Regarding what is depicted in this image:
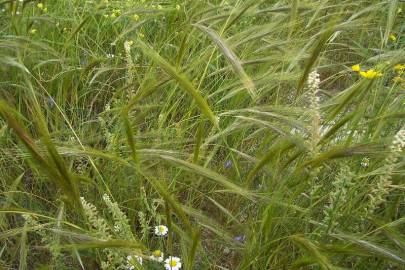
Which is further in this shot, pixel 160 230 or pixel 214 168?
pixel 214 168

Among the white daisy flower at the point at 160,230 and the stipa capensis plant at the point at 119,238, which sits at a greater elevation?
the stipa capensis plant at the point at 119,238

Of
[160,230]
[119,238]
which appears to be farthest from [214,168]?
[119,238]

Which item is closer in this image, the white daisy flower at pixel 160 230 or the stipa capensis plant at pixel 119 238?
the stipa capensis plant at pixel 119 238

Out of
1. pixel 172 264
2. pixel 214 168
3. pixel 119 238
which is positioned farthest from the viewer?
pixel 214 168

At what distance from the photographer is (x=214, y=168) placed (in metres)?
1.37

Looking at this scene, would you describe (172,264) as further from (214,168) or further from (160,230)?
(214,168)

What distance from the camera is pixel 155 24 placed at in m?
1.96

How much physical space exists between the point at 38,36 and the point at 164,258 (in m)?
0.90

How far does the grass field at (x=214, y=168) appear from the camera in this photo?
35.5 inches

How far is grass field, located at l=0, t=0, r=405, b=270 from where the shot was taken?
35.5 inches

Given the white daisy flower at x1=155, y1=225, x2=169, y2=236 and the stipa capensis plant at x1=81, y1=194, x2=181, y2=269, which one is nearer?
the stipa capensis plant at x1=81, y1=194, x2=181, y2=269

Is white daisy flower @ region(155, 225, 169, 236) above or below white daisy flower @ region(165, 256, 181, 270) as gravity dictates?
above

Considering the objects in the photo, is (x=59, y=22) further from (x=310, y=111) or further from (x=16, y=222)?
(x=310, y=111)

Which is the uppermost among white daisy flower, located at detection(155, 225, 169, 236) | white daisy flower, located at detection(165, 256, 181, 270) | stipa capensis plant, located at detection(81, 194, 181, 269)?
stipa capensis plant, located at detection(81, 194, 181, 269)
